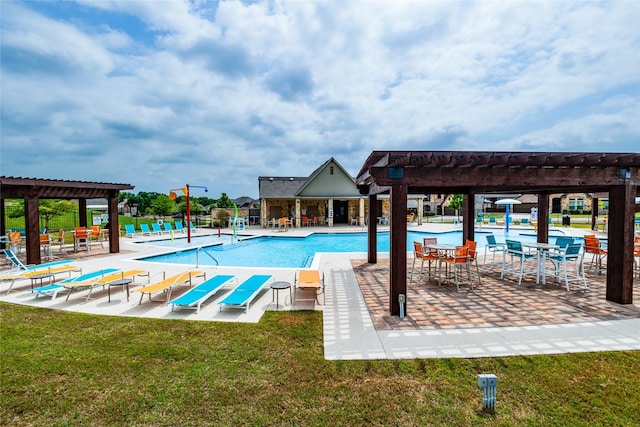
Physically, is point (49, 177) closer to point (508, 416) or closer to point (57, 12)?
point (57, 12)

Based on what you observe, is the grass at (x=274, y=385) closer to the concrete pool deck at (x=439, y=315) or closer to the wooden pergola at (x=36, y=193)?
the concrete pool deck at (x=439, y=315)

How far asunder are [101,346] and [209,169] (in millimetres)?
39230

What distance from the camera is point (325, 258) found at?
11.8 metres

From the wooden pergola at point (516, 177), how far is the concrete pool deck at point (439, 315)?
78cm

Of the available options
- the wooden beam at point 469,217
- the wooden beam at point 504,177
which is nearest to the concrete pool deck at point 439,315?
the wooden beam at point 504,177

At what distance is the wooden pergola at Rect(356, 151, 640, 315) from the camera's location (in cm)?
549

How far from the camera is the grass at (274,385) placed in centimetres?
301

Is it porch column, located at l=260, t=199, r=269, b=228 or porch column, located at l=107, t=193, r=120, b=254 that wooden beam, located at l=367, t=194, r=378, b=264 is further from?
porch column, located at l=260, t=199, r=269, b=228

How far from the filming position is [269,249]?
16.8m

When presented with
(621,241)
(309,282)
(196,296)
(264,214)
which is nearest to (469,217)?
(621,241)

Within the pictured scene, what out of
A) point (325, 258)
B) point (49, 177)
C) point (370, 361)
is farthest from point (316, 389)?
point (49, 177)

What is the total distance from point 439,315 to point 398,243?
166 cm

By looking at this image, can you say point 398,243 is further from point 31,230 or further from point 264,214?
point 264,214

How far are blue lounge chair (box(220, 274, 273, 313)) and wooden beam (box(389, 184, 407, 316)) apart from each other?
301 centimetres
